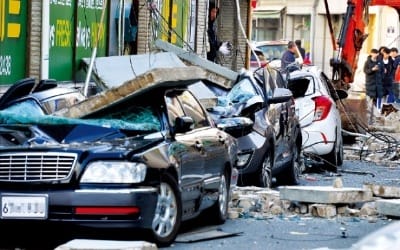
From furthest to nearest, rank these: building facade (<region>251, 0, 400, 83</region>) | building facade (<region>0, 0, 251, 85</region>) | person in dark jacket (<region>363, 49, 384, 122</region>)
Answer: building facade (<region>251, 0, 400, 83</region>) → person in dark jacket (<region>363, 49, 384, 122</region>) → building facade (<region>0, 0, 251, 85</region>)

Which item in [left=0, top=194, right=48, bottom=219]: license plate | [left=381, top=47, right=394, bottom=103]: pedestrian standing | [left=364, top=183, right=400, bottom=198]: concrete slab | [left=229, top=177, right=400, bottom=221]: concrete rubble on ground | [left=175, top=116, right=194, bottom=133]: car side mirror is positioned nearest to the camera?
[left=0, top=194, right=48, bottom=219]: license plate

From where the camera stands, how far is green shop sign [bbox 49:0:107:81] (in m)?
19.9

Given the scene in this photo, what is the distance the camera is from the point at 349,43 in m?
29.9

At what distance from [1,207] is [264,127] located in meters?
6.97

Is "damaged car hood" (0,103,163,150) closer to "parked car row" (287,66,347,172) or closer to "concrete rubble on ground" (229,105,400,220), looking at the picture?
"concrete rubble on ground" (229,105,400,220)

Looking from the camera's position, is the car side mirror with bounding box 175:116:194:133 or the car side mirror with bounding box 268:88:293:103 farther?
the car side mirror with bounding box 268:88:293:103

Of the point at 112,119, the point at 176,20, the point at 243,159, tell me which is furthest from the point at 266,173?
the point at 176,20

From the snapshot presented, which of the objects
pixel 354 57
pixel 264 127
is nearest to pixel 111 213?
pixel 264 127

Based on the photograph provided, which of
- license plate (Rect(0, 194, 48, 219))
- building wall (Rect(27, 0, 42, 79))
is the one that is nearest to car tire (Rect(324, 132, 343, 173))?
building wall (Rect(27, 0, 42, 79))

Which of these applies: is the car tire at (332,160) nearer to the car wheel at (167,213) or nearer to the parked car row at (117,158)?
the parked car row at (117,158)

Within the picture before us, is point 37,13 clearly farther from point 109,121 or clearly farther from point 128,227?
point 128,227

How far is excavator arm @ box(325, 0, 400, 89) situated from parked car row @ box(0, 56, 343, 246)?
1442 cm

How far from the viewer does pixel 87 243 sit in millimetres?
9570

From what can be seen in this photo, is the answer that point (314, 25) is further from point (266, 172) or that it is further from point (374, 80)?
point (266, 172)
